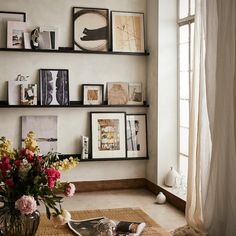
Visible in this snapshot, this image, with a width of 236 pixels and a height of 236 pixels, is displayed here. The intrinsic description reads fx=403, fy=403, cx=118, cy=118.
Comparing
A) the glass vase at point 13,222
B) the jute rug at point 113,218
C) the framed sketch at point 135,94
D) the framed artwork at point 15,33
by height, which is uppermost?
the framed artwork at point 15,33

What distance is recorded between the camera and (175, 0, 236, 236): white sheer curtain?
9.66ft

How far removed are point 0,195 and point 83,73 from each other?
3.17m

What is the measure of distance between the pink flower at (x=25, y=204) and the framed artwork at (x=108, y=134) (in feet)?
10.2

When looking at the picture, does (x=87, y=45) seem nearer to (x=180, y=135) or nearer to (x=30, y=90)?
(x=30, y=90)

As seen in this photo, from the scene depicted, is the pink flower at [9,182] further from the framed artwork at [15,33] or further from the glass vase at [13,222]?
the framed artwork at [15,33]

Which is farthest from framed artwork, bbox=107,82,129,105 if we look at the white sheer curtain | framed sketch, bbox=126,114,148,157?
the white sheer curtain

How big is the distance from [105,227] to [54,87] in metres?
2.96

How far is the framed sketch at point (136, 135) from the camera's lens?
5.18 m

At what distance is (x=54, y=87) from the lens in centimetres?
492

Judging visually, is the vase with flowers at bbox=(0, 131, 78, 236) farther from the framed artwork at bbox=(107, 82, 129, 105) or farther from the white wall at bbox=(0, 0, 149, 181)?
the framed artwork at bbox=(107, 82, 129, 105)

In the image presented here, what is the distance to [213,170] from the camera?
309 cm

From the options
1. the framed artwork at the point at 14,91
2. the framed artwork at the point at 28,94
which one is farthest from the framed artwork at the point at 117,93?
the framed artwork at the point at 14,91

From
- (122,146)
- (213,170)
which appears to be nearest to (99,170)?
(122,146)

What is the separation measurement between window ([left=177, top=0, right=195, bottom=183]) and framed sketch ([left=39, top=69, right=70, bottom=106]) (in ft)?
4.59
